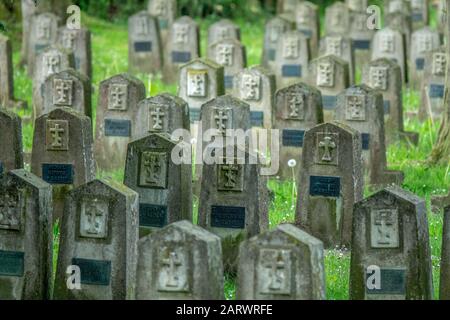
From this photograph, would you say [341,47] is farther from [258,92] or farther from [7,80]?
[7,80]

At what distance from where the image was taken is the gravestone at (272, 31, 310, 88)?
20125mm

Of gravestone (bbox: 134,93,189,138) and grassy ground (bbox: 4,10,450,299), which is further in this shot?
gravestone (bbox: 134,93,189,138)

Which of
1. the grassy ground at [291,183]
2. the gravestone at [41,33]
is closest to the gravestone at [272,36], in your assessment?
the grassy ground at [291,183]

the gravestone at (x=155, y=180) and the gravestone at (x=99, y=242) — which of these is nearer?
the gravestone at (x=99, y=242)

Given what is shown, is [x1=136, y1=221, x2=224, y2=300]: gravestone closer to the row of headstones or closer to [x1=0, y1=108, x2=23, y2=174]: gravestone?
the row of headstones

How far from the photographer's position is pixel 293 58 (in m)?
20.2

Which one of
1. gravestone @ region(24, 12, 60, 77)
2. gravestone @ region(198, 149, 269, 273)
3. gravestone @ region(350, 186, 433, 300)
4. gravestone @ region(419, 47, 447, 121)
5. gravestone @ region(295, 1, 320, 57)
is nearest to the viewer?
gravestone @ region(350, 186, 433, 300)

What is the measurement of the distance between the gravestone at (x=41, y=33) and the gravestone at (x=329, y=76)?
5198mm

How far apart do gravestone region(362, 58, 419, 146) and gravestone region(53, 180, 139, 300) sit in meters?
7.24

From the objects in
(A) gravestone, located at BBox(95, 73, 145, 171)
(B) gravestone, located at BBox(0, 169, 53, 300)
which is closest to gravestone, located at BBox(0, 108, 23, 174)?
(B) gravestone, located at BBox(0, 169, 53, 300)

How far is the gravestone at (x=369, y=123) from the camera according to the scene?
15250mm

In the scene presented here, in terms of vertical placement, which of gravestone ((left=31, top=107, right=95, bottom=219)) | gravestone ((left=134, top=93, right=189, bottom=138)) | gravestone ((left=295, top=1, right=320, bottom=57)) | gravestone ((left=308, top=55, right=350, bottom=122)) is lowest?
gravestone ((left=31, top=107, right=95, bottom=219))

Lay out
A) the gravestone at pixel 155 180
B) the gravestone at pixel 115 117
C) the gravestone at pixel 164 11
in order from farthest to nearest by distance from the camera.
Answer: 1. the gravestone at pixel 164 11
2. the gravestone at pixel 115 117
3. the gravestone at pixel 155 180

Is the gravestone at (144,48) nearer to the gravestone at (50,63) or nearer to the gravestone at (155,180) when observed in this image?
the gravestone at (50,63)
